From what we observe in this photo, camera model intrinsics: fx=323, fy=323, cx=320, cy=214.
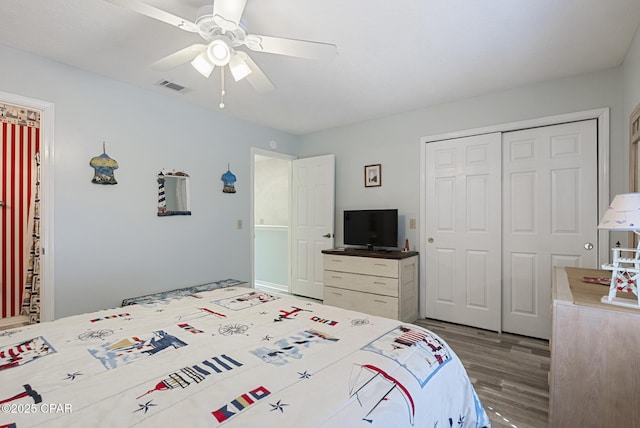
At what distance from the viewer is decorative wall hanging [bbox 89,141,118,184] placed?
2846 millimetres

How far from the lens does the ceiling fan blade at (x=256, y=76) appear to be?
1.95 metres

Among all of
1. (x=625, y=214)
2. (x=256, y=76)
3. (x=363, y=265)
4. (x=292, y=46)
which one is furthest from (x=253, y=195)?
(x=625, y=214)

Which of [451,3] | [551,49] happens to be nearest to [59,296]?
[451,3]

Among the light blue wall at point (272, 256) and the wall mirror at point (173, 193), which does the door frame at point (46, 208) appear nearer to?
the wall mirror at point (173, 193)

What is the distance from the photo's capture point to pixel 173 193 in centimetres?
343

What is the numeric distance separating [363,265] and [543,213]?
72.2 inches

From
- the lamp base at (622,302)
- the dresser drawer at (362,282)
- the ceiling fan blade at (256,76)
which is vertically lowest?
the dresser drawer at (362,282)

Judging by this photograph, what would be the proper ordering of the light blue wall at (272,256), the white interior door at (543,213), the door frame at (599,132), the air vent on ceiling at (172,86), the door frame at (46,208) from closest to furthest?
the door frame at (46,208) < the door frame at (599,132) < the white interior door at (543,213) < the air vent on ceiling at (172,86) < the light blue wall at (272,256)

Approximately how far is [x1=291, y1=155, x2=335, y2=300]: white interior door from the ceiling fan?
248 cm

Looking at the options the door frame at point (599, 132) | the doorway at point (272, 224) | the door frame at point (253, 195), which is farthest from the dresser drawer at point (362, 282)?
the door frame at point (599, 132)

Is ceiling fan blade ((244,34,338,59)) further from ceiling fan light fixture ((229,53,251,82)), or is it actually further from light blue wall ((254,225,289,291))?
light blue wall ((254,225,289,291))

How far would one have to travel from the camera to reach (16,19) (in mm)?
2051

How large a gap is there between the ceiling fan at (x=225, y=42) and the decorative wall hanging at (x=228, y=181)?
187 cm

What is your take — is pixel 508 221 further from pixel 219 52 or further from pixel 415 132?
pixel 219 52
